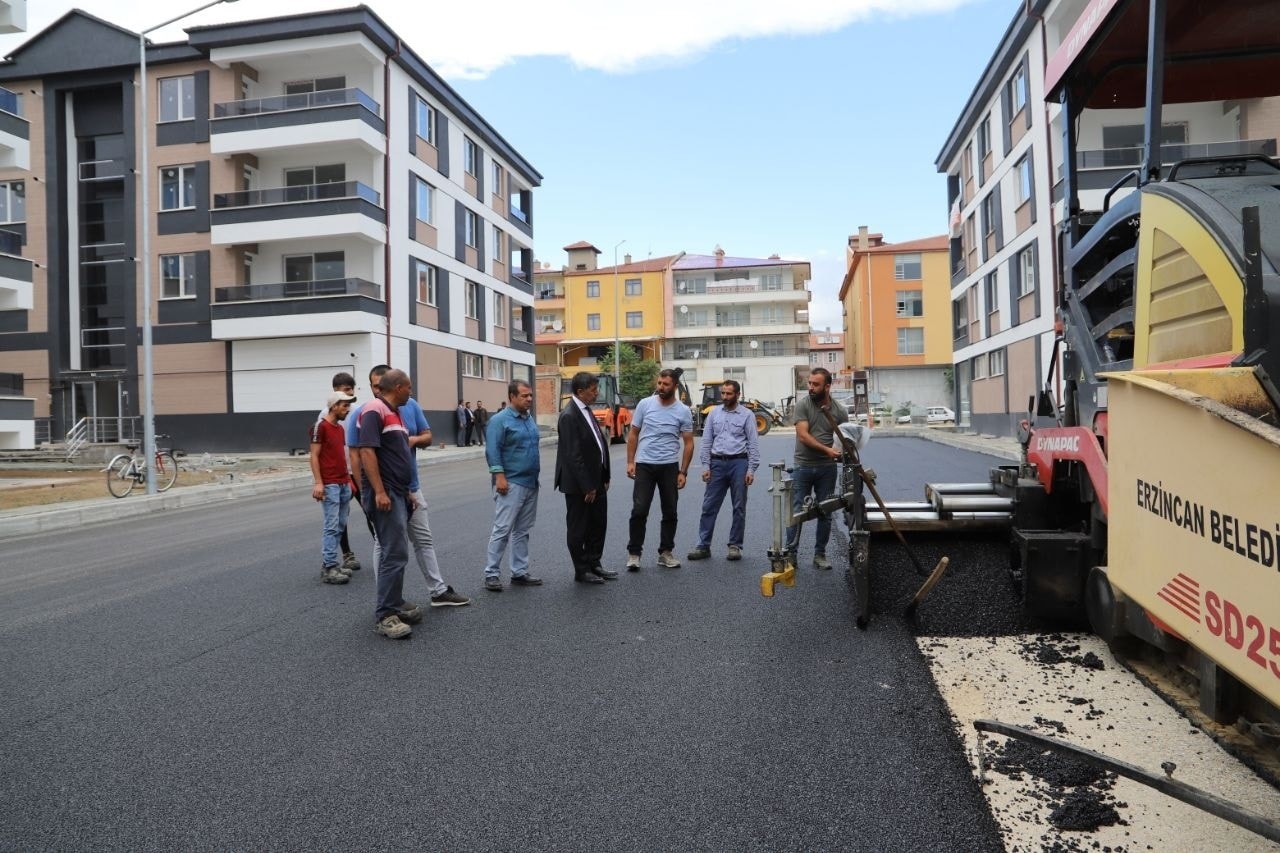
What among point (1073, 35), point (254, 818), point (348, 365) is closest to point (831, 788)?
point (254, 818)

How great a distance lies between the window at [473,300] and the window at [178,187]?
1060 centimetres

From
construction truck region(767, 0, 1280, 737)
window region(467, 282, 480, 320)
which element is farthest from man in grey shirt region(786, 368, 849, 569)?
window region(467, 282, 480, 320)

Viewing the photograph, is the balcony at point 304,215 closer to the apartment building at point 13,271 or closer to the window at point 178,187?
the window at point 178,187

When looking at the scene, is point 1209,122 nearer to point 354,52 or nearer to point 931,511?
point 931,511

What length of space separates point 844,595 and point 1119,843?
3831mm

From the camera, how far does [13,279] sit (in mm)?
24031

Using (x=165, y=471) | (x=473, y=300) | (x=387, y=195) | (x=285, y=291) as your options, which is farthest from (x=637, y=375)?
(x=165, y=471)

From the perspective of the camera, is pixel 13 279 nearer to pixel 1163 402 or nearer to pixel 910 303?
pixel 1163 402

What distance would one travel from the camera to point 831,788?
342 centimetres

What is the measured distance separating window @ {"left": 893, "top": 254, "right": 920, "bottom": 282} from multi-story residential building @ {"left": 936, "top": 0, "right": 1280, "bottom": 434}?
21115 millimetres

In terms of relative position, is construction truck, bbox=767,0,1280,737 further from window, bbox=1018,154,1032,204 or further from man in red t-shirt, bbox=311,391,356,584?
window, bbox=1018,154,1032,204

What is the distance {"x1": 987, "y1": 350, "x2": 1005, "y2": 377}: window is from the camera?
3250cm

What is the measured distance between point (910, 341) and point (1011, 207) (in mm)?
31783

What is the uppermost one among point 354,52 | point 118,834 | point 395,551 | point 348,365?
point 354,52
